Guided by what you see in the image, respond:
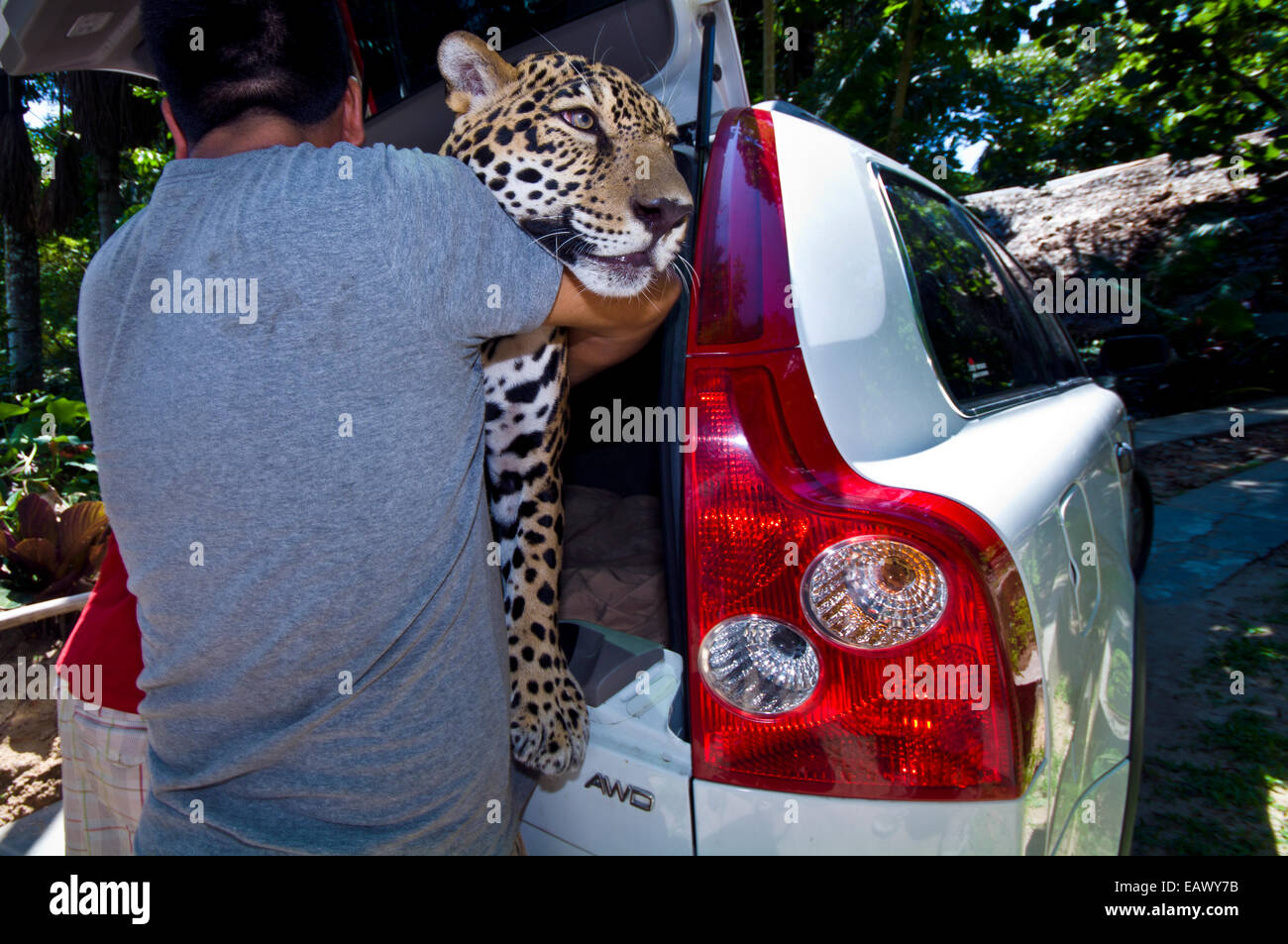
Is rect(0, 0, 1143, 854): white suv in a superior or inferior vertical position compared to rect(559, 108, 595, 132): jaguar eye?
inferior

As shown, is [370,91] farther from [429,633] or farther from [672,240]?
[429,633]

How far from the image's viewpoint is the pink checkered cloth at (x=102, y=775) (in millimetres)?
1509

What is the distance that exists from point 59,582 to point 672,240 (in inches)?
151

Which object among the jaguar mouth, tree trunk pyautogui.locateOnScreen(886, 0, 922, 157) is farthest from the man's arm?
tree trunk pyautogui.locateOnScreen(886, 0, 922, 157)

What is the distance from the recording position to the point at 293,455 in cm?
105

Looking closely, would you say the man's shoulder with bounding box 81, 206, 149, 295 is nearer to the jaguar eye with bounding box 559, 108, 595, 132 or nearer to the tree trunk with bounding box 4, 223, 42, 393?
the jaguar eye with bounding box 559, 108, 595, 132

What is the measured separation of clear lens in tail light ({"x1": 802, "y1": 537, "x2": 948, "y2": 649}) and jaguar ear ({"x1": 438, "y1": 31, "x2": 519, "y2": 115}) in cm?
154

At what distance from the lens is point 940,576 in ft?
3.80

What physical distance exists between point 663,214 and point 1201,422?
9339 mm

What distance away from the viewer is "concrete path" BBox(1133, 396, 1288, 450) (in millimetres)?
8070

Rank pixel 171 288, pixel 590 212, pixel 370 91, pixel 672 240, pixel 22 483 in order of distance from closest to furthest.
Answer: pixel 171 288 < pixel 672 240 < pixel 590 212 < pixel 370 91 < pixel 22 483

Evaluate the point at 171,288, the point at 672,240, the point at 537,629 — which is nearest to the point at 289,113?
the point at 171,288

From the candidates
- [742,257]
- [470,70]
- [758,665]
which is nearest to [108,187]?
[470,70]

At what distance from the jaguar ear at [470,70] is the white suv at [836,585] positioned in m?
0.59
